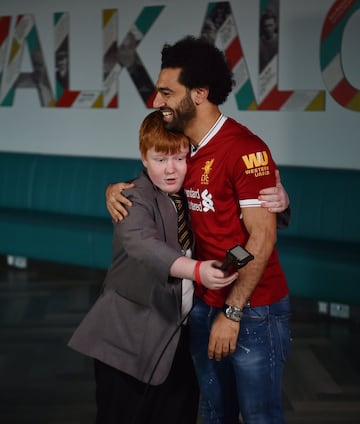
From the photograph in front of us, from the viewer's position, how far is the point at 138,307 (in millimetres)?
2273

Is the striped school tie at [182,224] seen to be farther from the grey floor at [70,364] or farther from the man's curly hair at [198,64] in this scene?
the grey floor at [70,364]

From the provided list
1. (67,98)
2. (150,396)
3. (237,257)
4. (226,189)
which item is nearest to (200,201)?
(226,189)

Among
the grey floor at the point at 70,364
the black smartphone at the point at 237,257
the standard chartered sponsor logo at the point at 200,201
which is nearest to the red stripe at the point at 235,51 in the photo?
the grey floor at the point at 70,364

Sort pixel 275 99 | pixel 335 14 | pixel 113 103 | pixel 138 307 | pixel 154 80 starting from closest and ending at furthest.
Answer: pixel 138 307, pixel 335 14, pixel 275 99, pixel 154 80, pixel 113 103

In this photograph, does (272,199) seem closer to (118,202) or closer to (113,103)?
(118,202)

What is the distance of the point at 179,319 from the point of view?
2258 mm

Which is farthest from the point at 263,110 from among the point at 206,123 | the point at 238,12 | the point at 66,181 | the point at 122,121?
the point at 206,123

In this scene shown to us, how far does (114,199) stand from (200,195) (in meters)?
0.27

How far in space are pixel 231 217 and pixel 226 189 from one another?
9 centimetres

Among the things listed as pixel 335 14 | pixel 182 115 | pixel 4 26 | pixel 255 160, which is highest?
pixel 335 14

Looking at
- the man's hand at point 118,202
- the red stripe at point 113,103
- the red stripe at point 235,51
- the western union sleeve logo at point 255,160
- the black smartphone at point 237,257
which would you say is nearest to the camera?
the black smartphone at point 237,257

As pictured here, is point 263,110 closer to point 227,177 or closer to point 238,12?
point 238,12

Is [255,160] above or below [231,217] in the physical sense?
above

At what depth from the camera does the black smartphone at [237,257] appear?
74.5 inches
